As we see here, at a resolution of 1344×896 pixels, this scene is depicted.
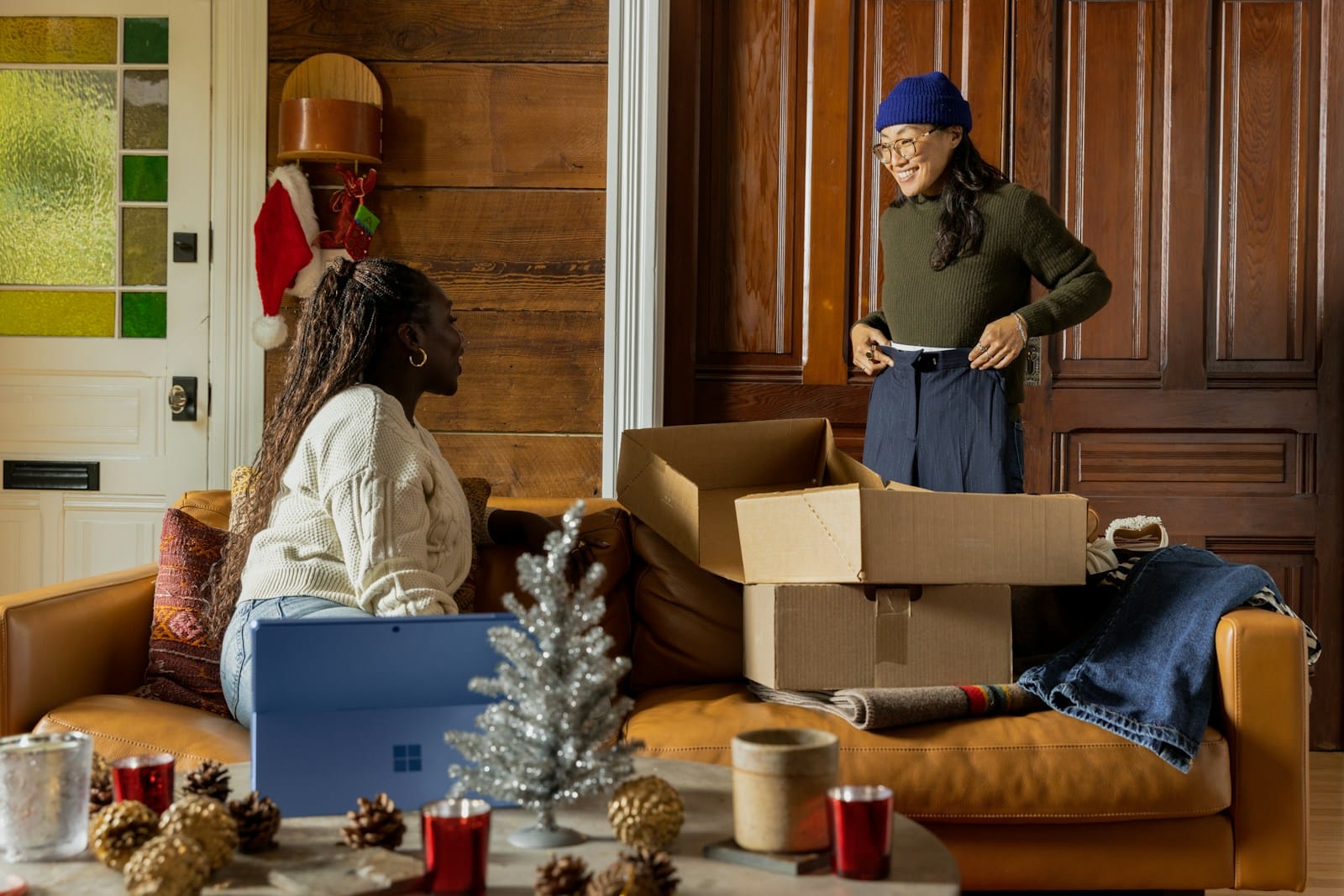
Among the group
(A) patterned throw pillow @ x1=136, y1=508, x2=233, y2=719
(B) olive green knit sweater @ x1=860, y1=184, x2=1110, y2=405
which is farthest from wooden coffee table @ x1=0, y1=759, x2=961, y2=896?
(B) olive green knit sweater @ x1=860, y1=184, x2=1110, y2=405

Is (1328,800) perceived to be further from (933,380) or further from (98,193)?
(98,193)

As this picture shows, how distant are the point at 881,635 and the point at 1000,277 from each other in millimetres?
922

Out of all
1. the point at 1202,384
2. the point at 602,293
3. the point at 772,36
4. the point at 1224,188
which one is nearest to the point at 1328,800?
the point at 1202,384

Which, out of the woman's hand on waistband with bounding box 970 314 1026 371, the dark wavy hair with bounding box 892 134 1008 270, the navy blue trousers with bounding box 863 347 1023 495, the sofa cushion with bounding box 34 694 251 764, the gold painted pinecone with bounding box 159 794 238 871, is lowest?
the sofa cushion with bounding box 34 694 251 764

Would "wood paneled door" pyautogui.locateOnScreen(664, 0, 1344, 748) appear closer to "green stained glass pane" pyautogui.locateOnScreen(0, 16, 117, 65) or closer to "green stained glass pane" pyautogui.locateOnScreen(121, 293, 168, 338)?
"green stained glass pane" pyautogui.locateOnScreen(121, 293, 168, 338)

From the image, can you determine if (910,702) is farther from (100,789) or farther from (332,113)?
(332,113)

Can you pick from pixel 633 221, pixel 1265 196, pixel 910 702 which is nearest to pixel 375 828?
pixel 910 702

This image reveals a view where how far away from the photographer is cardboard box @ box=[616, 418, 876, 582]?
2174 millimetres

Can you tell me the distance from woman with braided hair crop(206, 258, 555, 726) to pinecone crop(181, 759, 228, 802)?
1.37 feet

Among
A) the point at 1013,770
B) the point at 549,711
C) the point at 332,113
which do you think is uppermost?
the point at 332,113

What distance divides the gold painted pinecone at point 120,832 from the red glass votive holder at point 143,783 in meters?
0.08

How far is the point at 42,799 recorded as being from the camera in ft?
3.41

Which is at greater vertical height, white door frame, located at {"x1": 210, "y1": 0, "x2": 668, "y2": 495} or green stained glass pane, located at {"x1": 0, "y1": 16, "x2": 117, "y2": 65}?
green stained glass pane, located at {"x1": 0, "y1": 16, "x2": 117, "y2": 65}

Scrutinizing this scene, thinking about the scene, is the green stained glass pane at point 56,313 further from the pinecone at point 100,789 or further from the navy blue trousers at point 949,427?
the pinecone at point 100,789
